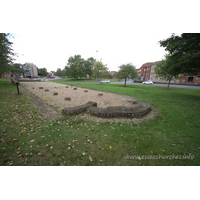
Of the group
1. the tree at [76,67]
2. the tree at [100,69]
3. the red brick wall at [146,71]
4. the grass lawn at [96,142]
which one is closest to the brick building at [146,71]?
the red brick wall at [146,71]

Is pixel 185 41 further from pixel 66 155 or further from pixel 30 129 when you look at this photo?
pixel 30 129

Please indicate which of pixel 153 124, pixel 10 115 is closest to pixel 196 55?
pixel 153 124

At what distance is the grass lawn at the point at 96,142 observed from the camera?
253cm

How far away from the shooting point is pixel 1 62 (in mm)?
11359

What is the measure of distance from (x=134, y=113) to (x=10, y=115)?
22.2ft

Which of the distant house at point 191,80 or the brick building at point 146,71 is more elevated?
the brick building at point 146,71

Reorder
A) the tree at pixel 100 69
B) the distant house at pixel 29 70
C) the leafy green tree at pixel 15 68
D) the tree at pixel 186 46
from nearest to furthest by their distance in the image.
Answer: the tree at pixel 186 46 < the leafy green tree at pixel 15 68 < the tree at pixel 100 69 < the distant house at pixel 29 70

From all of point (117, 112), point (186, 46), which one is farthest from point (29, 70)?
point (186, 46)

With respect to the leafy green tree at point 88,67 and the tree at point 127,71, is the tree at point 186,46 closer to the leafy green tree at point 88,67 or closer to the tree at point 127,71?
the tree at point 127,71

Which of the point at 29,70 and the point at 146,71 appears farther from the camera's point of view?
the point at 29,70

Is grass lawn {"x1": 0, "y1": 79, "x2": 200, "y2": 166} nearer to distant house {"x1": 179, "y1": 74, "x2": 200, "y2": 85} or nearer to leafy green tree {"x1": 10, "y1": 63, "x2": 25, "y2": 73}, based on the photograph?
leafy green tree {"x1": 10, "y1": 63, "x2": 25, "y2": 73}

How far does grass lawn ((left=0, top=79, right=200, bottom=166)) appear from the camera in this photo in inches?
99.5

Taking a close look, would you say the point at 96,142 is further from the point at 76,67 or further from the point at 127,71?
the point at 76,67

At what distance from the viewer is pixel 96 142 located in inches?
127
